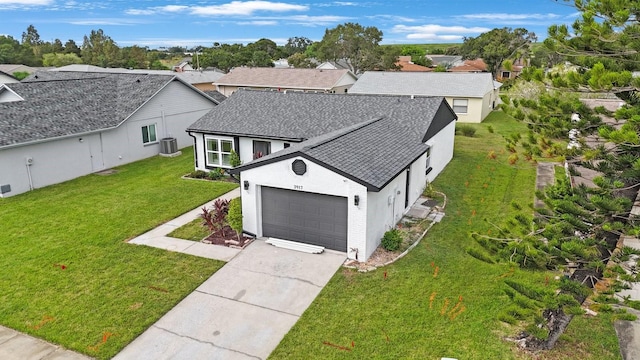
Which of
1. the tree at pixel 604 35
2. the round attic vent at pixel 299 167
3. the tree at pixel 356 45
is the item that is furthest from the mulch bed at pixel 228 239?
the tree at pixel 356 45

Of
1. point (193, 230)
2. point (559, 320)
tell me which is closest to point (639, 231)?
point (559, 320)

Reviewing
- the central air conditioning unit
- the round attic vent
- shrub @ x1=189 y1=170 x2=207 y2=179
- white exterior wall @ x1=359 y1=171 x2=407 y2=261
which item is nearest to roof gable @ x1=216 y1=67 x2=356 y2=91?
the central air conditioning unit

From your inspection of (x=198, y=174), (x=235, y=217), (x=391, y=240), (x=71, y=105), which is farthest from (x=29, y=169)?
(x=391, y=240)

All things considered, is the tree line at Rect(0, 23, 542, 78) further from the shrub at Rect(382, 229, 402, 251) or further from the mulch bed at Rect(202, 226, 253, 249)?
the mulch bed at Rect(202, 226, 253, 249)

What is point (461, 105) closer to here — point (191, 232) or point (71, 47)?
point (191, 232)

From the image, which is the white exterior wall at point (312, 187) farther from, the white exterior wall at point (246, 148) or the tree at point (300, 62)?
the tree at point (300, 62)

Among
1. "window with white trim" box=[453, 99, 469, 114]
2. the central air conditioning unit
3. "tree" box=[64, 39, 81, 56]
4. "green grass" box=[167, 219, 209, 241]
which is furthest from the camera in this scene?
"tree" box=[64, 39, 81, 56]
